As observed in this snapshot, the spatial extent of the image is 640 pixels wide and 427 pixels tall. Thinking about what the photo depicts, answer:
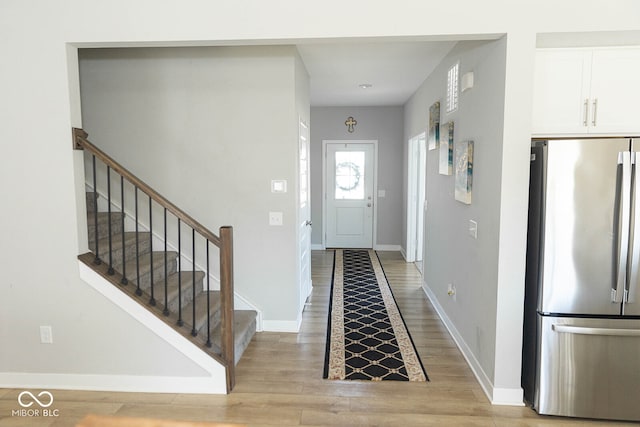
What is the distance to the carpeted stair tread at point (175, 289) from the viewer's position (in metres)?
3.27

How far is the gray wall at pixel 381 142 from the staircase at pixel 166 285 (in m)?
4.44

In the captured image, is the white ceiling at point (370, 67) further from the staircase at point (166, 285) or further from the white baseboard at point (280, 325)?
the white baseboard at point (280, 325)

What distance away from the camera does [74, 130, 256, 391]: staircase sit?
2.87 metres

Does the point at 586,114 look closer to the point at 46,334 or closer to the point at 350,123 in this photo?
the point at 46,334

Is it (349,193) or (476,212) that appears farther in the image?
(349,193)

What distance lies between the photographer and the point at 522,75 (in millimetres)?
2508

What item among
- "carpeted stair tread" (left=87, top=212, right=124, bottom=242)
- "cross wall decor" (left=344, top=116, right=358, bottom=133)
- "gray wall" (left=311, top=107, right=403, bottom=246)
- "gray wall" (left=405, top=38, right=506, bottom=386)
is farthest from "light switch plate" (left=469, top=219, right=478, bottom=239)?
"cross wall decor" (left=344, top=116, right=358, bottom=133)

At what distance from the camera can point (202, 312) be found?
336cm

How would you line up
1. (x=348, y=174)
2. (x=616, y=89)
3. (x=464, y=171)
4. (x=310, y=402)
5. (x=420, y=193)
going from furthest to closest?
(x=348, y=174)
(x=420, y=193)
(x=464, y=171)
(x=310, y=402)
(x=616, y=89)

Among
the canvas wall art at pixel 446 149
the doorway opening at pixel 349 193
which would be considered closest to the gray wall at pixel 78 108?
the canvas wall art at pixel 446 149

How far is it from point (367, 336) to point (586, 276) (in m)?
1.93

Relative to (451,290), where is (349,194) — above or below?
above

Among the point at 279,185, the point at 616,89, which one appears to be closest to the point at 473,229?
the point at 616,89

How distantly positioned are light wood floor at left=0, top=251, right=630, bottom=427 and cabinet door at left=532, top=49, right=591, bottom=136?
5.98ft
